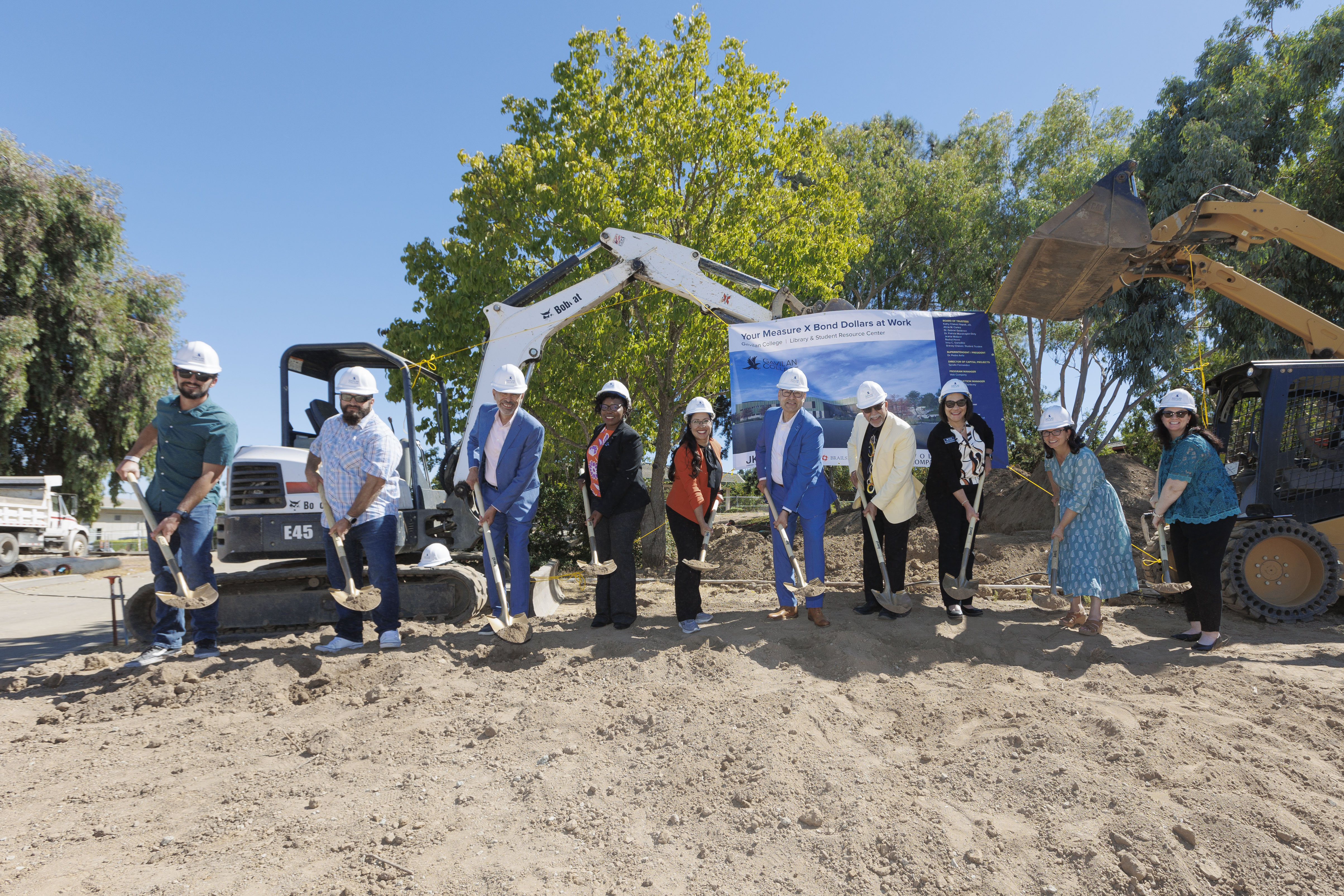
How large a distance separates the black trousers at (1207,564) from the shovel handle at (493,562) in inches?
187

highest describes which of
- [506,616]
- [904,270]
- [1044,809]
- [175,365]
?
[904,270]

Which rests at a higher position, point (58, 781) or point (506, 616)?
point (506, 616)

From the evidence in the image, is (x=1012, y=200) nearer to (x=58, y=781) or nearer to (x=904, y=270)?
(x=904, y=270)

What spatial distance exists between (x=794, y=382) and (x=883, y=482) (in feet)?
3.40

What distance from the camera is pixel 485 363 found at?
748cm

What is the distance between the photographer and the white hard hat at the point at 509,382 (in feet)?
18.9

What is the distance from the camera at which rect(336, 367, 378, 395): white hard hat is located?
547 centimetres

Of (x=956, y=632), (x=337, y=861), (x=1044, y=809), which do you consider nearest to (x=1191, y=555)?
(x=956, y=632)

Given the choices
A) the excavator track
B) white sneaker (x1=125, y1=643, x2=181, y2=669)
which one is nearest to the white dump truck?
the excavator track

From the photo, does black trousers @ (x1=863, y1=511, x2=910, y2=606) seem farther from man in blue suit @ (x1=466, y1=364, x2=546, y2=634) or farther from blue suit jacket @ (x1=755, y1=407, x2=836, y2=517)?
man in blue suit @ (x1=466, y1=364, x2=546, y2=634)

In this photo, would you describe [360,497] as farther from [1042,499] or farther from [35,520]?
[35,520]

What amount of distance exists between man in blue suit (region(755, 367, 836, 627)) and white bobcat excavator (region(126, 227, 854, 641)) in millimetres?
1871

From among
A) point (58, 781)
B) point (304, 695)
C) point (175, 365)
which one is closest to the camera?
point (58, 781)

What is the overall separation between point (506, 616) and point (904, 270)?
1819 centimetres
